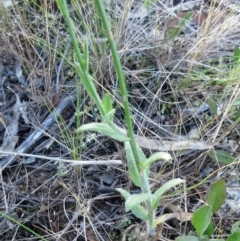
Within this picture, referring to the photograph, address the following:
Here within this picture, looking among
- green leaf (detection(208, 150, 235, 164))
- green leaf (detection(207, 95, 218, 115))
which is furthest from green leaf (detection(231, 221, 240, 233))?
green leaf (detection(207, 95, 218, 115))

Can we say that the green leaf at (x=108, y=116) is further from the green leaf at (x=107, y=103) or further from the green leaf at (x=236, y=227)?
the green leaf at (x=236, y=227)

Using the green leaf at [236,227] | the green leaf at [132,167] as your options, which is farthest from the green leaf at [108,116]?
the green leaf at [236,227]

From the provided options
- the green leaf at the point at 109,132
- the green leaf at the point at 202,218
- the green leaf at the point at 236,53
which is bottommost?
the green leaf at the point at 202,218

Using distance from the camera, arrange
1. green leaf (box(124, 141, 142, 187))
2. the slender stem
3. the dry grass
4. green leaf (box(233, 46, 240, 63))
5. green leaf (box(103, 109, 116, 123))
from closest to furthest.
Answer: the slender stem < green leaf (box(103, 109, 116, 123)) < green leaf (box(124, 141, 142, 187)) < the dry grass < green leaf (box(233, 46, 240, 63))

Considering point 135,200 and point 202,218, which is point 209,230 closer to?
point 202,218

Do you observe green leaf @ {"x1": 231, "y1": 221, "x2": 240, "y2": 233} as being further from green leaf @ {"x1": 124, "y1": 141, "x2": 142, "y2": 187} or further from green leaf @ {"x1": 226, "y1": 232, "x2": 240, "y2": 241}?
green leaf @ {"x1": 124, "y1": 141, "x2": 142, "y2": 187}

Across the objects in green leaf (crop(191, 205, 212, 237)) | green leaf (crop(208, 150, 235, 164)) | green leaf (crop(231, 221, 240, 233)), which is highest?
green leaf (crop(191, 205, 212, 237))
